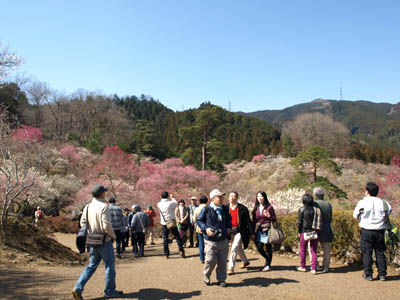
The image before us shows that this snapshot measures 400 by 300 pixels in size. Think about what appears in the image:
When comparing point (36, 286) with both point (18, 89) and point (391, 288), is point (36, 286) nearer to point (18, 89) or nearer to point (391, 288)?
point (391, 288)

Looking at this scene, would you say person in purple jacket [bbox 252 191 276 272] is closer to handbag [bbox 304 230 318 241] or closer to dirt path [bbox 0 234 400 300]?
dirt path [bbox 0 234 400 300]

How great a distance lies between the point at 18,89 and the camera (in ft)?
123

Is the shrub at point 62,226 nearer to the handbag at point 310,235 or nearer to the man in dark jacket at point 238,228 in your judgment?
the man in dark jacket at point 238,228

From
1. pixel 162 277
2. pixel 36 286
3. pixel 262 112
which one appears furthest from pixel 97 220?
pixel 262 112

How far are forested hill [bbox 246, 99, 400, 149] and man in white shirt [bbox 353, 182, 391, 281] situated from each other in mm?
70598

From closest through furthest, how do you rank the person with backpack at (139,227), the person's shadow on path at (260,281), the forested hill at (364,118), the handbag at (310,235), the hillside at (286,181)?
the person's shadow on path at (260,281), the handbag at (310,235), the person with backpack at (139,227), the hillside at (286,181), the forested hill at (364,118)

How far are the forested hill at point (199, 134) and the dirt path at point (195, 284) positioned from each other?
2268 cm

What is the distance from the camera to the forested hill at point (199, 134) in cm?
2842

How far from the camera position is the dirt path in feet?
13.7

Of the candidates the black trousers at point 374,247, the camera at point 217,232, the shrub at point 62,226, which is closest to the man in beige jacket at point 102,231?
the camera at point 217,232

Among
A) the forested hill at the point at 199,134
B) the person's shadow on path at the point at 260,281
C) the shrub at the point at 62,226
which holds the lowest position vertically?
the shrub at the point at 62,226

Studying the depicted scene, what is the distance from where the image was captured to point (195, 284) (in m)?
4.79

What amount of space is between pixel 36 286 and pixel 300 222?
433cm

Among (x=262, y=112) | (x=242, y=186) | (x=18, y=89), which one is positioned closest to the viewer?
(x=242, y=186)
